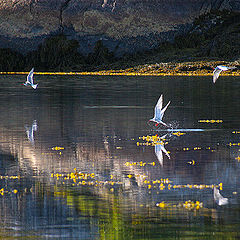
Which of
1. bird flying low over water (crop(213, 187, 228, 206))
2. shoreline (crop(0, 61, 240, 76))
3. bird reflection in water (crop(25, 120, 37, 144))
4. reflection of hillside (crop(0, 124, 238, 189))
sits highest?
shoreline (crop(0, 61, 240, 76))

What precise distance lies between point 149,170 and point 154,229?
6469 mm

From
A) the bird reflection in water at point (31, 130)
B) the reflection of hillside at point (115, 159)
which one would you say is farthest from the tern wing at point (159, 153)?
the bird reflection in water at point (31, 130)

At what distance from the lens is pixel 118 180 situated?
1889cm

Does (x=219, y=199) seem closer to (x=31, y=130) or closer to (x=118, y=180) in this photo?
(x=118, y=180)

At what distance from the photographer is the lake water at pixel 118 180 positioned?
1422 centimetres

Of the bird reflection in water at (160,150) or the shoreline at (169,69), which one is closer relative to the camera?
the bird reflection in water at (160,150)

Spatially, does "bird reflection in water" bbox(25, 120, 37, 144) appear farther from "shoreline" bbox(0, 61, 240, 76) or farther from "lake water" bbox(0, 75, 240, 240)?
"shoreline" bbox(0, 61, 240, 76)

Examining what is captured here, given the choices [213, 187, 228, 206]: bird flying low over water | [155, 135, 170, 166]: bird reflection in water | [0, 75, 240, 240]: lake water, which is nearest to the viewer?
[0, 75, 240, 240]: lake water

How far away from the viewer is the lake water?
14.2m

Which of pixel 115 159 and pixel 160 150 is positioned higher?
pixel 160 150

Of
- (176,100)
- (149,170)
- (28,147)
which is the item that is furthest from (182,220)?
(176,100)

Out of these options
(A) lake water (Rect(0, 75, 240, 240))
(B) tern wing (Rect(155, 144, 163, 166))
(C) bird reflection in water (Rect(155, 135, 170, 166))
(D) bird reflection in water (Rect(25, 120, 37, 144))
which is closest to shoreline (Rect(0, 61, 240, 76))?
(D) bird reflection in water (Rect(25, 120, 37, 144))

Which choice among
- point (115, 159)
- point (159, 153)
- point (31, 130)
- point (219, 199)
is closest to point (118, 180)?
point (219, 199)

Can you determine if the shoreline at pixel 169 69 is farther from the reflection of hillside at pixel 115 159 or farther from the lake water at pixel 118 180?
the reflection of hillside at pixel 115 159
